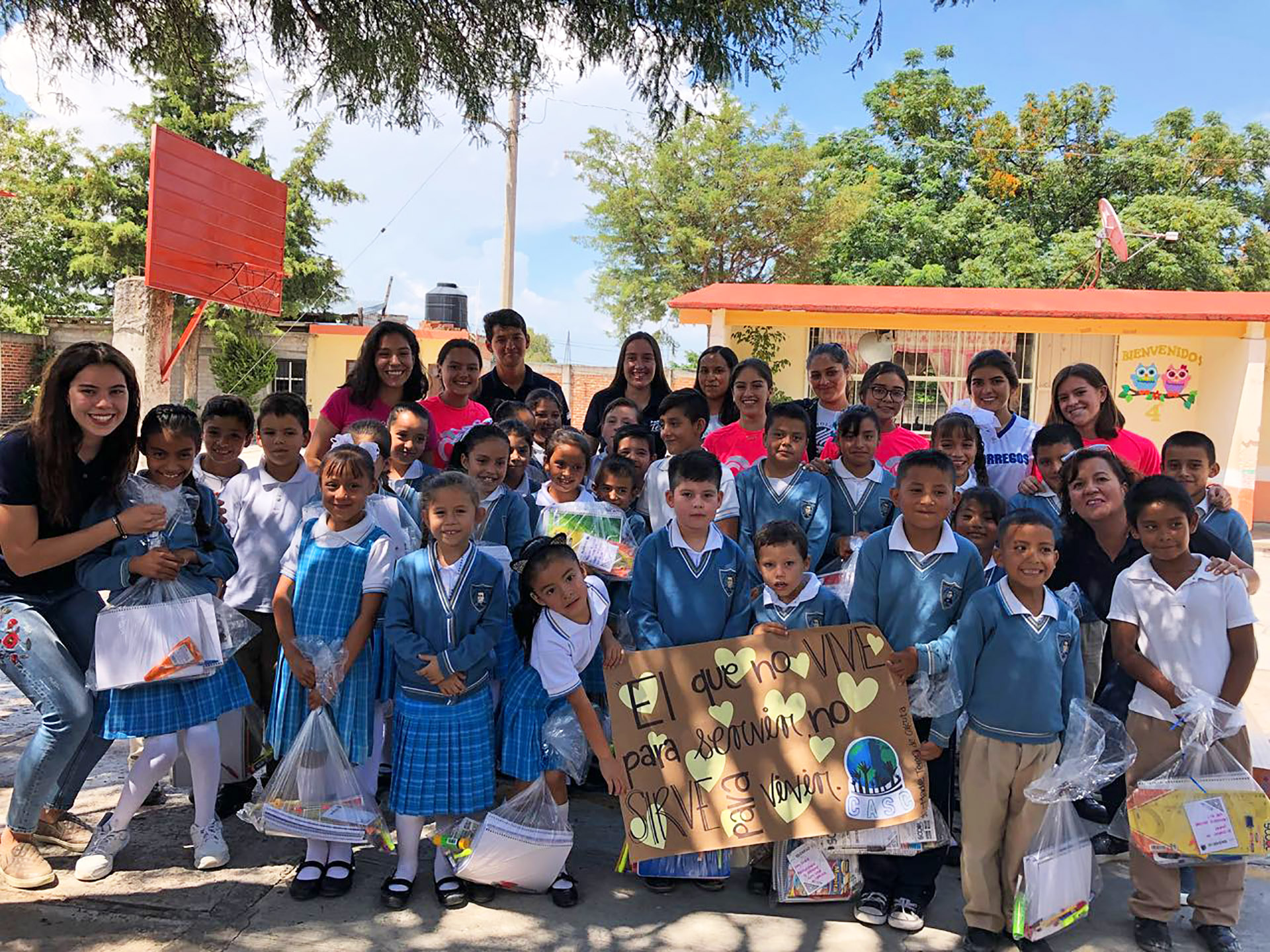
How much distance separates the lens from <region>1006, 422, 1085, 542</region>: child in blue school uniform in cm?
368

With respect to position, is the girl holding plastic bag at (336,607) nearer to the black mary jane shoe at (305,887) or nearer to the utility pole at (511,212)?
the black mary jane shoe at (305,887)

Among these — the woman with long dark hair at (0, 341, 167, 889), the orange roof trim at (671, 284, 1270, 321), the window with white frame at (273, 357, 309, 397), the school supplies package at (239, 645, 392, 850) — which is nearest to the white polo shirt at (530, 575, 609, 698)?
the school supplies package at (239, 645, 392, 850)

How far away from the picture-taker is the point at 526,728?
3105mm

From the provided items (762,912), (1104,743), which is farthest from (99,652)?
(1104,743)

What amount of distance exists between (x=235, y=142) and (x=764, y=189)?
13.1 meters

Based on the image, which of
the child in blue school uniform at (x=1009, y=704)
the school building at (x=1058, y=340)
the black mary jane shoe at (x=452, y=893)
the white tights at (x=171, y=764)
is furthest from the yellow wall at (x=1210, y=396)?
the white tights at (x=171, y=764)

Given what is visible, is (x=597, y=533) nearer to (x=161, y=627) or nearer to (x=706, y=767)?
(x=706, y=767)

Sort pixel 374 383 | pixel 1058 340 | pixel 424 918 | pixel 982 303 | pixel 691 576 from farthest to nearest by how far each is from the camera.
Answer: pixel 1058 340 < pixel 982 303 < pixel 374 383 < pixel 691 576 < pixel 424 918

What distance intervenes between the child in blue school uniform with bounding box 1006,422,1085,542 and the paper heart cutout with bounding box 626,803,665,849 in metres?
1.73

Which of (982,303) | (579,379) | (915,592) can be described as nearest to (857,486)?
(915,592)

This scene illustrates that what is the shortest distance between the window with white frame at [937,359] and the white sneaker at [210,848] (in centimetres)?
1137

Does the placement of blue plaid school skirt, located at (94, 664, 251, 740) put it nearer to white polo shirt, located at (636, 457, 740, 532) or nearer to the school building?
white polo shirt, located at (636, 457, 740, 532)

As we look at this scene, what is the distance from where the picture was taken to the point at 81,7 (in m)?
4.55

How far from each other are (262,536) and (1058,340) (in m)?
12.5
